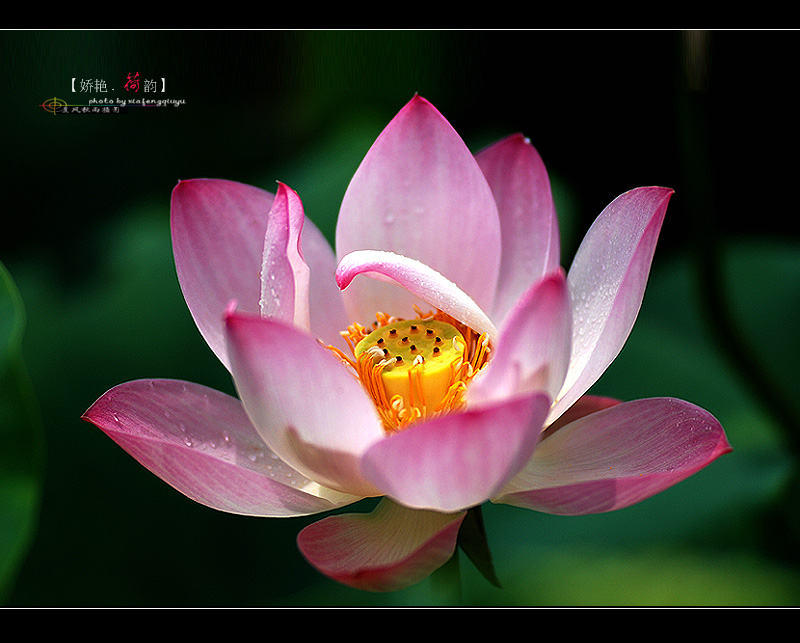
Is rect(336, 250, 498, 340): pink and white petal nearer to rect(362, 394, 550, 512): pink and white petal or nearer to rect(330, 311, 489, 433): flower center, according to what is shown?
rect(330, 311, 489, 433): flower center

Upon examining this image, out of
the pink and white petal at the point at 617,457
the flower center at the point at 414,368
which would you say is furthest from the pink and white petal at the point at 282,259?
the pink and white petal at the point at 617,457

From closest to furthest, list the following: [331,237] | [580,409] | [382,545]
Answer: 1. [382,545]
2. [580,409]
3. [331,237]

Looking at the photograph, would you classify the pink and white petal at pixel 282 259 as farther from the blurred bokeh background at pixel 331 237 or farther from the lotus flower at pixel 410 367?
the blurred bokeh background at pixel 331 237

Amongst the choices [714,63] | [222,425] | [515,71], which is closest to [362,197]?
[222,425]

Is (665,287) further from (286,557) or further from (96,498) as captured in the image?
(96,498)

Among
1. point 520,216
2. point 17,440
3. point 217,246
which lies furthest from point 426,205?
point 17,440

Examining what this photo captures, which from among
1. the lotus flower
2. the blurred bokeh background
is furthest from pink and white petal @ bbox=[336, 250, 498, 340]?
the blurred bokeh background

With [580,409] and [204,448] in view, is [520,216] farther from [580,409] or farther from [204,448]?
[204,448]
